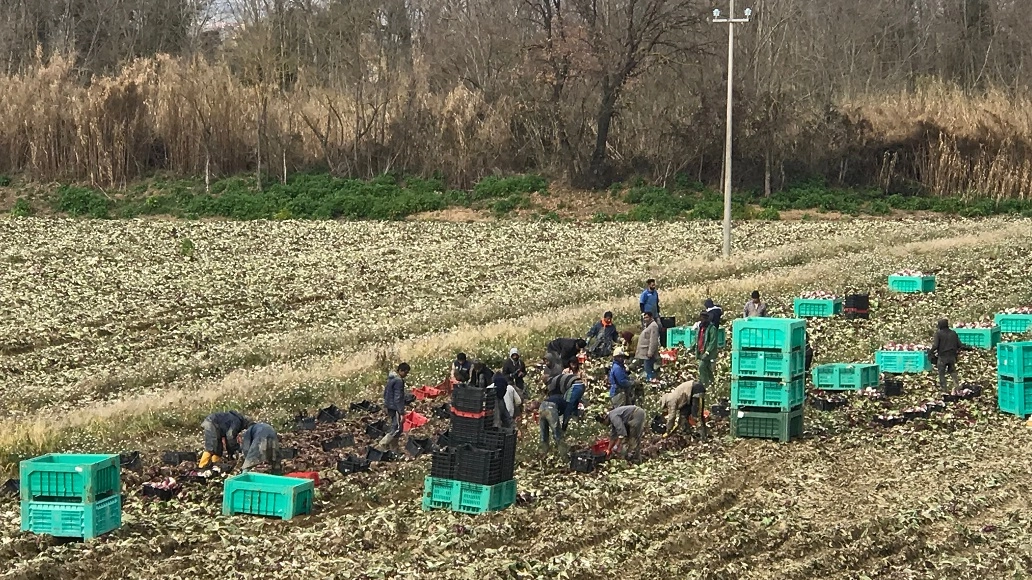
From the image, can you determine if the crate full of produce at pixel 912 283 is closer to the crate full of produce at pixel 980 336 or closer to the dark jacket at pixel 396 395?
the crate full of produce at pixel 980 336

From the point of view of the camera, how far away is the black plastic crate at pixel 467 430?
17203 millimetres

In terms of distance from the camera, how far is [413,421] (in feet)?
74.4

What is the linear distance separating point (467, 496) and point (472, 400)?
4.48 feet

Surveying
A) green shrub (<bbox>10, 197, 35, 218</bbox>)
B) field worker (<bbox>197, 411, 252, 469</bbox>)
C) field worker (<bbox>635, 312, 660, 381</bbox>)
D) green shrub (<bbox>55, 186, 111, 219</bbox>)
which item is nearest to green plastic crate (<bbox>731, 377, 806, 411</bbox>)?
field worker (<bbox>635, 312, 660, 381</bbox>)

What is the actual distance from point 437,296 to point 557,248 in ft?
28.0

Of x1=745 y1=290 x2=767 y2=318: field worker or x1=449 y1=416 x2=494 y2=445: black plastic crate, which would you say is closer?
x1=449 y1=416 x2=494 y2=445: black plastic crate

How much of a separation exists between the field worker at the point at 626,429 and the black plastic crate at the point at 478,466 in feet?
10.1

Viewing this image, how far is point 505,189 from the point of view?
184 ft

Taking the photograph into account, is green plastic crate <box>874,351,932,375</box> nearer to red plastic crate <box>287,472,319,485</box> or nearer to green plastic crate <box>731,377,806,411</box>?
green plastic crate <box>731,377,806,411</box>

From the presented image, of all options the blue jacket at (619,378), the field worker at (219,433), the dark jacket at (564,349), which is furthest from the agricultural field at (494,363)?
the field worker at (219,433)

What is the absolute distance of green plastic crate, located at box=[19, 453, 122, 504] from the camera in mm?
15711

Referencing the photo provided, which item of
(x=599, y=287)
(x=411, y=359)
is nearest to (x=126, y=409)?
(x=411, y=359)

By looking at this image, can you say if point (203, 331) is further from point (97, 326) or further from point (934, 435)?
point (934, 435)

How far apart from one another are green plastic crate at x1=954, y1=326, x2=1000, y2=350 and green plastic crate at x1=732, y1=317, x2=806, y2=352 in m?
8.08
